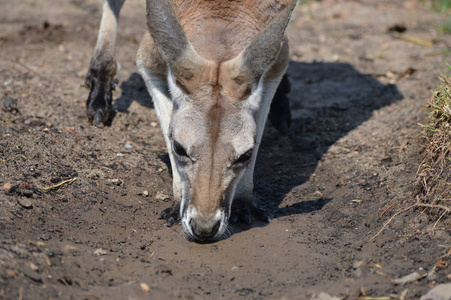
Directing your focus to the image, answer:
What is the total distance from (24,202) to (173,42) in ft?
5.52

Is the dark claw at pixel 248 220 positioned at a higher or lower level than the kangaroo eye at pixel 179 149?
lower

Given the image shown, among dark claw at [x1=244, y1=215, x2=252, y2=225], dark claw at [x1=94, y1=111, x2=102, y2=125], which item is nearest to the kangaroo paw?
dark claw at [x1=244, y1=215, x2=252, y2=225]

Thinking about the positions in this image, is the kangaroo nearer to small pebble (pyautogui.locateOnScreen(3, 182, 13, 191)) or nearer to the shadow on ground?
the shadow on ground

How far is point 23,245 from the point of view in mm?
3701

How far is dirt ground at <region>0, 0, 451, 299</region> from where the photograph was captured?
3.65m

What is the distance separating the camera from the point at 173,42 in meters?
3.96

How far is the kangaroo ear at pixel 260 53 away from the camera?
393cm

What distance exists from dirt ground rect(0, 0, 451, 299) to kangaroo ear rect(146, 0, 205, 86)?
1.29m

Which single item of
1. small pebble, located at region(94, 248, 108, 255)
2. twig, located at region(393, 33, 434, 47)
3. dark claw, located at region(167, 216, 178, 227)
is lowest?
twig, located at region(393, 33, 434, 47)

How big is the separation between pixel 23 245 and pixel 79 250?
0.38 metres

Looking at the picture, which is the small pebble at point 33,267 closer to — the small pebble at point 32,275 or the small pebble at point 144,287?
the small pebble at point 32,275

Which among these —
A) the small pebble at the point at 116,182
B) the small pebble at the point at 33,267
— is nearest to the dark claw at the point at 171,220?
the small pebble at the point at 116,182

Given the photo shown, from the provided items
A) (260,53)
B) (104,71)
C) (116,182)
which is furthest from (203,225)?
(104,71)

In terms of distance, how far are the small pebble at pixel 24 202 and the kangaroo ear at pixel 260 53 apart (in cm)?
185
